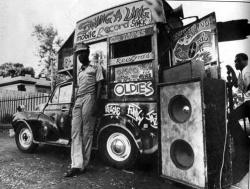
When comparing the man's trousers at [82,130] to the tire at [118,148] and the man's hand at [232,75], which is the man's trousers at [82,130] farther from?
the man's hand at [232,75]

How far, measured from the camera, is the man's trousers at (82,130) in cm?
360

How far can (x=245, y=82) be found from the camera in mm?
3260

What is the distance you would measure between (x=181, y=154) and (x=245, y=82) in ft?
4.65

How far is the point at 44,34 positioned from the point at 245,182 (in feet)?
92.6

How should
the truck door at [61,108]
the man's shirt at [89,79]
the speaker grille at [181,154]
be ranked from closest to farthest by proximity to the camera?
the speaker grille at [181,154] < the man's shirt at [89,79] < the truck door at [61,108]

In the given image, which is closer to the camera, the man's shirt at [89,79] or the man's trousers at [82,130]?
the man's trousers at [82,130]

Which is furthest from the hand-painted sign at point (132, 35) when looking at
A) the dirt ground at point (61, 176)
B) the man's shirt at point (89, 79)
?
the dirt ground at point (61, 176)

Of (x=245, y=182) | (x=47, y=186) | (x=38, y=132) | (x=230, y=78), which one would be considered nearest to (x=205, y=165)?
(x=245, y=182)

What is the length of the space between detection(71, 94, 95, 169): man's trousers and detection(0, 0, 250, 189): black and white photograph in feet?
0.05

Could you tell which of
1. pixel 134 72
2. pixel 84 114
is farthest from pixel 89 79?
pixel 134 72

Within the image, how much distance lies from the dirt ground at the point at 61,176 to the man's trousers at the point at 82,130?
10.6 inches

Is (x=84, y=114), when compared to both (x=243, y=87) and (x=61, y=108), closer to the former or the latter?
(x=61, y=108)

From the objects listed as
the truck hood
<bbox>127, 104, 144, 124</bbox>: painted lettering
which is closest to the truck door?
the truck hood

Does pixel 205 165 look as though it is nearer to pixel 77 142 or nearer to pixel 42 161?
pixel 77 142
